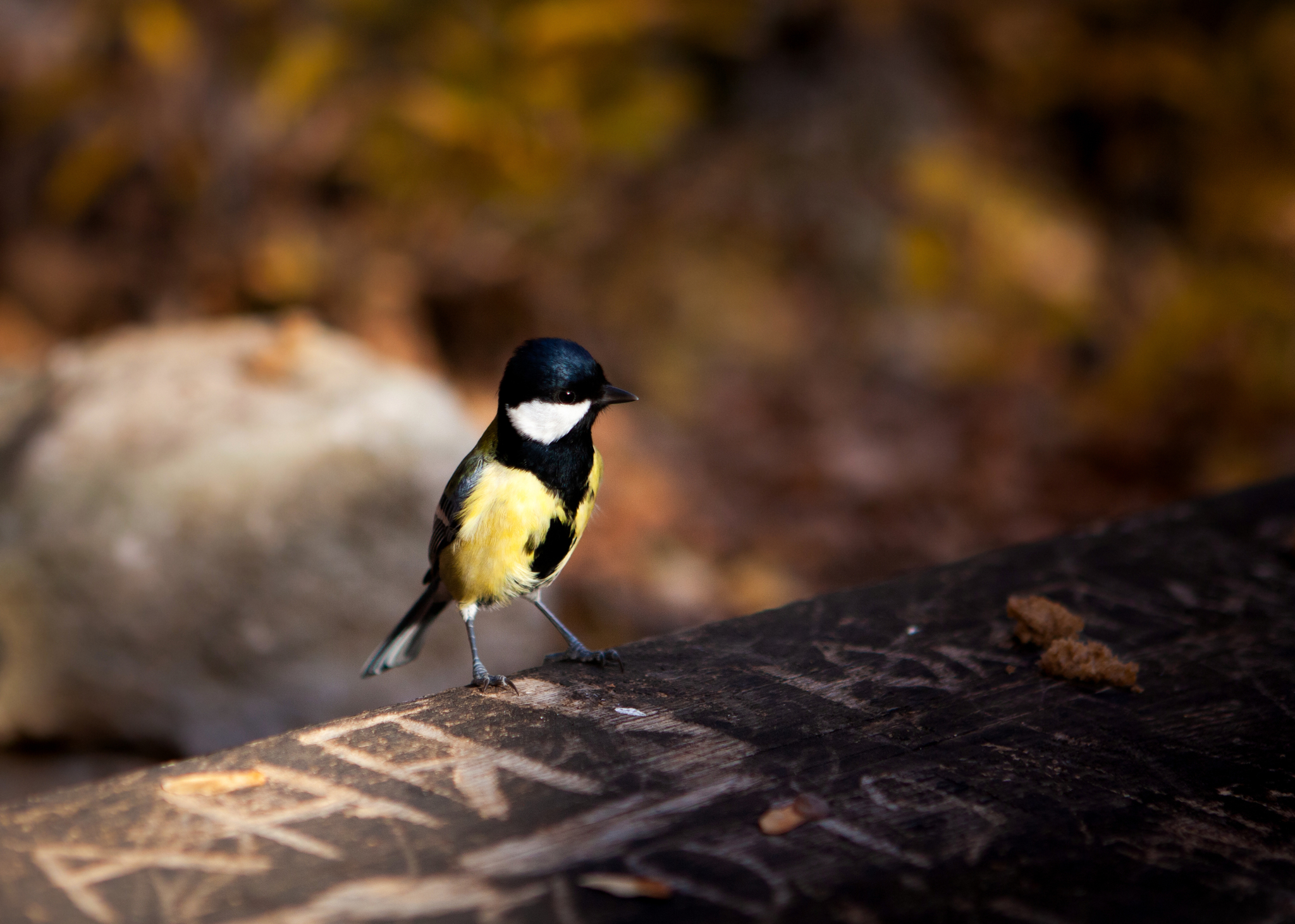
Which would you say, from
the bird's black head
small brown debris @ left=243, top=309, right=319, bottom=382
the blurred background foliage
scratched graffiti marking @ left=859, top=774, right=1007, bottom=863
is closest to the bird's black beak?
the bird's black head

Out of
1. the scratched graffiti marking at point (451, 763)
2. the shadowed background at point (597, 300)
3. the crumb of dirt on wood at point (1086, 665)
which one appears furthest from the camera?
the shadowed background at point (597, 300)

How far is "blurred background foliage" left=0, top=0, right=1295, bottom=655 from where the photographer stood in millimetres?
4828

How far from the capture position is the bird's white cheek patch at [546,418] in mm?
1948

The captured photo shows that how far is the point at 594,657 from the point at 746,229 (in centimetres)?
455

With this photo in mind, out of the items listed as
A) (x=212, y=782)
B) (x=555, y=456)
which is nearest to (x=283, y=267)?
(x=555, y=456)

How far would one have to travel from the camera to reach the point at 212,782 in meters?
1.47

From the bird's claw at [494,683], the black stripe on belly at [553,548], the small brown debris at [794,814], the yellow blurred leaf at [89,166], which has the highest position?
the yellow blurred leaf at [89,166]

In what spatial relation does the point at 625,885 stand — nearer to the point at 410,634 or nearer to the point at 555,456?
the point at 555,456

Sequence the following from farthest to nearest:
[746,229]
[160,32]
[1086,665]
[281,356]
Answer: [746,229] < [160,32] < [281,356] < [1086,665]

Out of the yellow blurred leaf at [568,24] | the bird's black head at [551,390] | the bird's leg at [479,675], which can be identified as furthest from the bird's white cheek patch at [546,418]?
the yellow blurred leaf at [568,24]

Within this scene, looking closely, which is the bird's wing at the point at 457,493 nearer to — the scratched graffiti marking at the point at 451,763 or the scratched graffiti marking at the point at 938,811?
the scratched graffiti marking at the point at 451,763

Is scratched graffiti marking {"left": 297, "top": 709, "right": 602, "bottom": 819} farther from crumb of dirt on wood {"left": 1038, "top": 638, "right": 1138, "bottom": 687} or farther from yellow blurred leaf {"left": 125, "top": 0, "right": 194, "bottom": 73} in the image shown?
yellow blurred leaf {"left": 125, "top": 0, "right": 194, "bottom": 73}

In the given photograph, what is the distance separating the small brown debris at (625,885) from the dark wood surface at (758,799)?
0.01 meters

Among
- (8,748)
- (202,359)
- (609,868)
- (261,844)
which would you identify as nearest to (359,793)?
(261,844)
